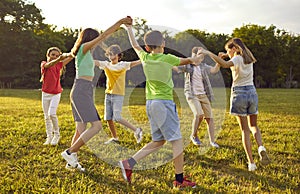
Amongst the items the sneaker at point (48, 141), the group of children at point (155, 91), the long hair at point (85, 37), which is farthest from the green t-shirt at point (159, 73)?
the sneaker at point (48, 141)

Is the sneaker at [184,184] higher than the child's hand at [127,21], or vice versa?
the child's hand at [127,21]

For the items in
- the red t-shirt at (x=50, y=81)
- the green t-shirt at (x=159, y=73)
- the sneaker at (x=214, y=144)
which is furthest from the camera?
the red t-shirt at (x=50, y=81)

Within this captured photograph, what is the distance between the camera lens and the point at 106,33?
12.6ft

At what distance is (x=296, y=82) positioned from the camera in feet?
188

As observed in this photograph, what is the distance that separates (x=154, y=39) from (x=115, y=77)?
2.28 m

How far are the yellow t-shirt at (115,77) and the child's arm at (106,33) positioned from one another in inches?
65.4

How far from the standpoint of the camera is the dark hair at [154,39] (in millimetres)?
3779

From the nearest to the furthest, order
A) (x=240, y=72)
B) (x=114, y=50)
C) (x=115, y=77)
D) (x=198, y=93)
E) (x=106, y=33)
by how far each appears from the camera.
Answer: (x=106, y=33) < (x=240, y=72) < (x=114, y=50) < (x=198, y=93) < (x=115, y=77)

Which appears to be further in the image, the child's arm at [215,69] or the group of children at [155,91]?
the child's arm at [215,69]

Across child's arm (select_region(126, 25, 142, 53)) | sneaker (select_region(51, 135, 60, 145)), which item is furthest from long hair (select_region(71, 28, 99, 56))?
sneaker (select_region(51, 135, 60, 145))

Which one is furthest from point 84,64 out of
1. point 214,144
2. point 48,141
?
point 214,144

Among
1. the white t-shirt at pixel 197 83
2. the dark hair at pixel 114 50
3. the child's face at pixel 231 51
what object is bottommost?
the white t-shirt at pixel 197 83

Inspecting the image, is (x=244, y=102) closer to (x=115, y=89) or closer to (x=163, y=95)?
(x=163, y=95)

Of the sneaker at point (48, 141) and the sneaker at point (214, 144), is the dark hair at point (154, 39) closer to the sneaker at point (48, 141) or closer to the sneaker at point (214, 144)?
the sneaker at point (214, 144)
